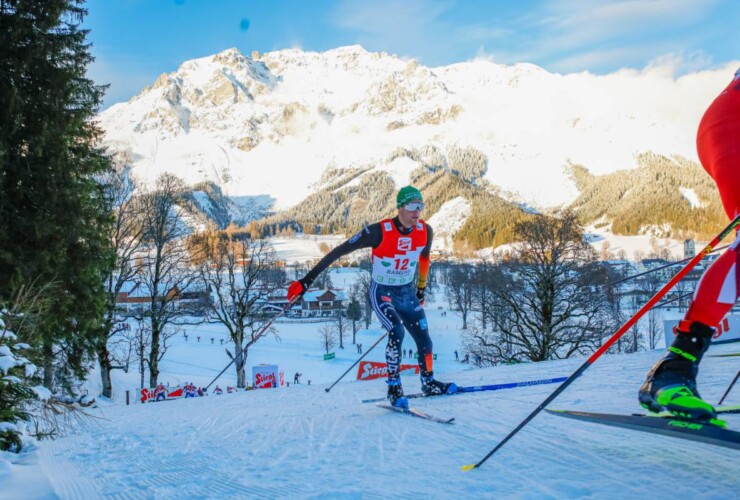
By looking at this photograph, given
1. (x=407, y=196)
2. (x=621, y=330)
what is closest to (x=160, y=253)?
(x=407, y=196)

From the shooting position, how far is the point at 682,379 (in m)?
2.06

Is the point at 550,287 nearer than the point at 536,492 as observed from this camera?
No

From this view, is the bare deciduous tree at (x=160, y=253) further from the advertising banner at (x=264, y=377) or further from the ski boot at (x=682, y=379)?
the ski boot at (x=682, y=379)

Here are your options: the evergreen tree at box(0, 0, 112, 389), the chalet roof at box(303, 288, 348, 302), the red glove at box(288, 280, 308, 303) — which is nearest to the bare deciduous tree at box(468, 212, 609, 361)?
the evergreen tree at box(0, 0, 112, 389)

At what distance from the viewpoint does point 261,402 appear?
Answer: 646 centimetres

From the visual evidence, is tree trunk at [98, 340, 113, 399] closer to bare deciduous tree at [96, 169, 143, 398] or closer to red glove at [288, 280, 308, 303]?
bare deciduous tree at [96, 169, 143, 398]

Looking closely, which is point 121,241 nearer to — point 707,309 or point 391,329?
point 391,329

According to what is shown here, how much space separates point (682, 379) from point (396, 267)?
10.5 feet

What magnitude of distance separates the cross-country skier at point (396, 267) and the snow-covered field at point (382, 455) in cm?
60

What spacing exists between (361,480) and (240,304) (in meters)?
21.7

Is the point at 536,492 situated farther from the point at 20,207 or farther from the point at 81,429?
the point at 20,207

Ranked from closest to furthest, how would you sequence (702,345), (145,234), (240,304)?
(702,345) → (145,234) → (240,304)

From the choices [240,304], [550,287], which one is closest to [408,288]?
[550,287]

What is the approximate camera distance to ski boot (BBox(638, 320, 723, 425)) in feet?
6.60
